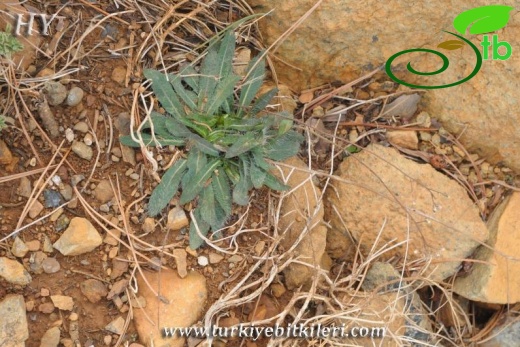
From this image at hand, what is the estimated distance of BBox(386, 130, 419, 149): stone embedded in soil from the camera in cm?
275

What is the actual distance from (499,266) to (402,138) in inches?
27.3

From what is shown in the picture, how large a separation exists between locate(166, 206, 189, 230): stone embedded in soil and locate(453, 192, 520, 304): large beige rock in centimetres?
127

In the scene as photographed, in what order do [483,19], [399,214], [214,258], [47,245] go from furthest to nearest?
[399,214], [483,19], [214,258], [47,245]

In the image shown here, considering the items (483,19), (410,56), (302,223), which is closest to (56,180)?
(302,223)

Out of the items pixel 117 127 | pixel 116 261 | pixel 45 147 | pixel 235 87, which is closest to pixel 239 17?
pixel 235 87

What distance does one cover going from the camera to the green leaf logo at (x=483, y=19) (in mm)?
2527

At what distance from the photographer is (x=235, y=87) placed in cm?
253

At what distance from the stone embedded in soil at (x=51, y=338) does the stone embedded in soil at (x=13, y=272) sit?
7.4 inches

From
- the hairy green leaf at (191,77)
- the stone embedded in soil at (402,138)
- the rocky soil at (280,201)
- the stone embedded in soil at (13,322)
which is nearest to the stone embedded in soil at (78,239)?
the rocky soil at (280,201)

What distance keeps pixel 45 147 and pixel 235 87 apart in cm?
77

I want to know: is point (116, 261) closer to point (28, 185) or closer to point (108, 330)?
point (108, 330)

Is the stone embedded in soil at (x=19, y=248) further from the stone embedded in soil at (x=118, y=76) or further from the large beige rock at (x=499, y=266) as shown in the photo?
the large beige rock at (x=499, y=266)

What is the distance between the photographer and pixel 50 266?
2203mm

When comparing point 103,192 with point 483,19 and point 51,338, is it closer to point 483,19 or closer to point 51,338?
point 51,338
